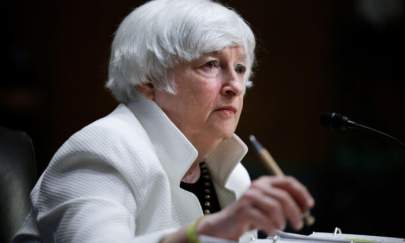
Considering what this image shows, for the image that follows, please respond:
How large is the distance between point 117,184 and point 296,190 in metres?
0.48

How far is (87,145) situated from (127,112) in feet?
0.69

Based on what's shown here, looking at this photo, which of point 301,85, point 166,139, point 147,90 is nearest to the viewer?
point 166,139

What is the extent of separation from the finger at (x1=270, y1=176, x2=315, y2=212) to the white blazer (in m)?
0.26

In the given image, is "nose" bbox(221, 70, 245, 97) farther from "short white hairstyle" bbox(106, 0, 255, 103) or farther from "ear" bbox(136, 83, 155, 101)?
"ear" bbox(136, 83, 155, 101)

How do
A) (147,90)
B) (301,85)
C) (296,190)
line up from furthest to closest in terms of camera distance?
(301,85)
(147,90)
(296,190)

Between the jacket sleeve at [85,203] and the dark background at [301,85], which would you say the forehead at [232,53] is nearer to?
the jacket sleeve at [85,203]

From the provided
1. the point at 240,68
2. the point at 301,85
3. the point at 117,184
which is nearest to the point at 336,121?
the point at 240,68

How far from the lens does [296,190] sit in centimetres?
94

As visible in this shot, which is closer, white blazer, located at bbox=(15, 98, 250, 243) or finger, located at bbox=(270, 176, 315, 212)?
finger, located at bbox=(270, 176, 315, 212)

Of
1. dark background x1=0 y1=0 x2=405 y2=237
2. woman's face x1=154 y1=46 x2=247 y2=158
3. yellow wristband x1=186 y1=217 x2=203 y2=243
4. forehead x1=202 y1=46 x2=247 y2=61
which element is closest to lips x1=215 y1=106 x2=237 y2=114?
woman's face x1=154 y1=46 x2=247 y2=158

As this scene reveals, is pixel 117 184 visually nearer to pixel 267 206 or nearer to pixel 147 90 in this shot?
pixel 147 90

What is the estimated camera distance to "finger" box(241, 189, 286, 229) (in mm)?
941

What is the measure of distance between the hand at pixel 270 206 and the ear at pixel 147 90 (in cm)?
62

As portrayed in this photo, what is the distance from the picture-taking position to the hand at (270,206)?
3.08 ft
